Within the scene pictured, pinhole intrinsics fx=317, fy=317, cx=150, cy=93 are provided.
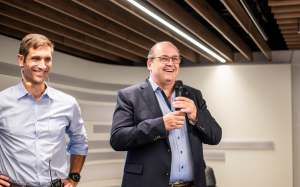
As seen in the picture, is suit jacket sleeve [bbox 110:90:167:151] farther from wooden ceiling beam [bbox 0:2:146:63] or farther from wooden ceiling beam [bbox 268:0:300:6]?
wooden ceiling beam [bbox 0:2:146:63]

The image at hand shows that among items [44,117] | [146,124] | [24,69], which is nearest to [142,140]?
[146,124]

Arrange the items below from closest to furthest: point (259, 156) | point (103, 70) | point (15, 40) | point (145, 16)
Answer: point (145, 16)
point (15, 40)
point (259, 156)
point (103, 70)

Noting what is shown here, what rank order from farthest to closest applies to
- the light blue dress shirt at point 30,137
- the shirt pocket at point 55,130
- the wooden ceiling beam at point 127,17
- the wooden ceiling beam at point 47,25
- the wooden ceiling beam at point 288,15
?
the wooden ceiling beam at point 288,15 → the wooden ceiling beam at point 47,25 → the wooden ceiling beam at point 127,17 → the shirt pocket at point 55,130 → the light blue dress shirt at point 30,137

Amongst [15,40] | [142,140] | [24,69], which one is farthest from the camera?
[15,40]

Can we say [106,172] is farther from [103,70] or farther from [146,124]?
[146,124]

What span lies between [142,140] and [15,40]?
4.05 m

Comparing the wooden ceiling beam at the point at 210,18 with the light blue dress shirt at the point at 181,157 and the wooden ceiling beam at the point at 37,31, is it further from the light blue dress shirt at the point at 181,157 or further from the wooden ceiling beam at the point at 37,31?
the wooden ceiling beam at the point at 37,31

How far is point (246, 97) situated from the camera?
6906mm

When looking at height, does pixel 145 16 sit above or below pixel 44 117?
above

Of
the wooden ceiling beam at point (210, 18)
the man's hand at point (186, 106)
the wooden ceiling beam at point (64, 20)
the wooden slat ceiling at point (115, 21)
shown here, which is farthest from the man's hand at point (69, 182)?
the wooden ceiling beam at point (64, 20)

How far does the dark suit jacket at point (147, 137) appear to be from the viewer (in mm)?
1896

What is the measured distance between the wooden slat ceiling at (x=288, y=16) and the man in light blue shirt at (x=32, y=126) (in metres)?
3.13

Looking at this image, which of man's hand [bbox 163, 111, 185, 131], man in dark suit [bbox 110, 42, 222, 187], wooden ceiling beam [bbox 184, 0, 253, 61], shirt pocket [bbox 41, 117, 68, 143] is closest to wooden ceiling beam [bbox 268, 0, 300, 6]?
wooden ceiling beam [bbox 184, 0, 253, 61]

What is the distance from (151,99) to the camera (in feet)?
6.90
